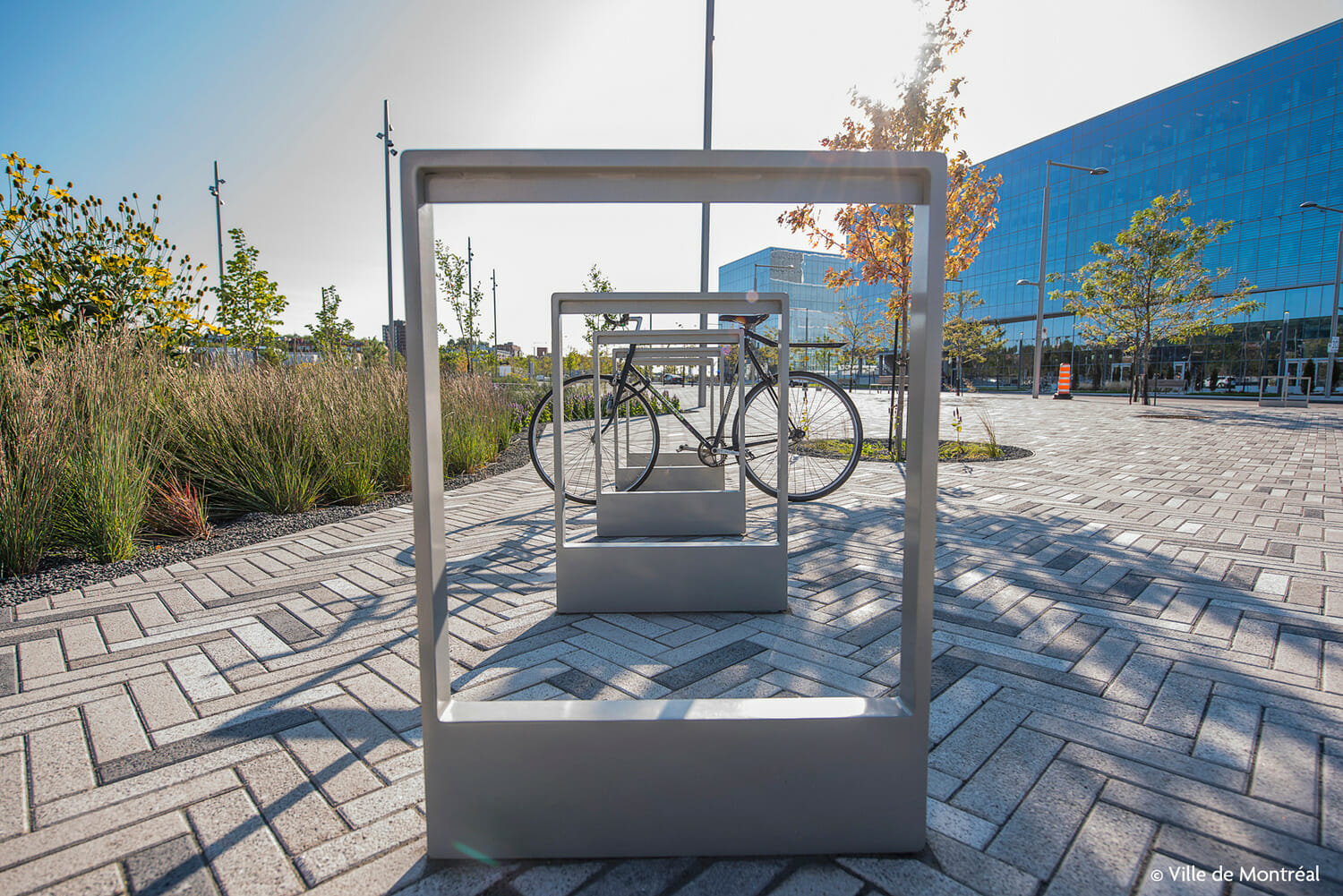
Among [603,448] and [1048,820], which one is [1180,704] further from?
[603,448]

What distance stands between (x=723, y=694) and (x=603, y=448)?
541 centimetres

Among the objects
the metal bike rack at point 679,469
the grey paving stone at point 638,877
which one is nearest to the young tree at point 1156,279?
the metal bike rack at point 679,469

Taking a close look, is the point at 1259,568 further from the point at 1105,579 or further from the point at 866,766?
the point at 866,766

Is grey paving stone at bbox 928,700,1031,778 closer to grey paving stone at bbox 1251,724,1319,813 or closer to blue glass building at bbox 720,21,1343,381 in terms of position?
→ grey paving stone at bbox 1251,724,1319,813

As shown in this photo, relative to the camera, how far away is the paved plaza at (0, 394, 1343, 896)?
1.24 metres

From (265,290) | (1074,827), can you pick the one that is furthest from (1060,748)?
(265,290)

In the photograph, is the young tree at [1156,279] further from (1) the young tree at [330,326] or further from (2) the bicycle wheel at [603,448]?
(1) the young tree at [330,326]

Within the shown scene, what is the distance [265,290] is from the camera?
10891 millimetres

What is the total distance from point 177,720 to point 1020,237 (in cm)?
5035

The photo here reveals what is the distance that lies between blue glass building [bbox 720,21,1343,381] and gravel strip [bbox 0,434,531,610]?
2811cm

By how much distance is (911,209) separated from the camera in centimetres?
708

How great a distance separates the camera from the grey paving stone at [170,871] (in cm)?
117

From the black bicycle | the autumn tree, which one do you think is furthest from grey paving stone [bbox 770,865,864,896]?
the autumn tree

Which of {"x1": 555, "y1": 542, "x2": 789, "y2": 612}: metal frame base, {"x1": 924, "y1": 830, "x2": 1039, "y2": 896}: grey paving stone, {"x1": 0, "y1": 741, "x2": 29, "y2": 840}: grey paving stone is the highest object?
{"x1": 555, "y1": 542, "x2": 789, "y2": 612}: metal frame base
